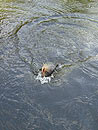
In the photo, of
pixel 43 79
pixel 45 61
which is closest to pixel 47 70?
pixel 43 79

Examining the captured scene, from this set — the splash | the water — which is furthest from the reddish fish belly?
the water

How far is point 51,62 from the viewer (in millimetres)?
5332

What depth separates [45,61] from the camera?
17.6 ft

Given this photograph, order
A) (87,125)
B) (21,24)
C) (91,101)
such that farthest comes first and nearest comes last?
(21,24), (91,101), (87,125)

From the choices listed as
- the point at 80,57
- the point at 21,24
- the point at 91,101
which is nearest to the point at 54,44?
the point at 80,57

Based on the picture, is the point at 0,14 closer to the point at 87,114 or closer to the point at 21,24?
the point at 21,24

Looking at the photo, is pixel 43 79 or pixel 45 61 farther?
pixel 45 61

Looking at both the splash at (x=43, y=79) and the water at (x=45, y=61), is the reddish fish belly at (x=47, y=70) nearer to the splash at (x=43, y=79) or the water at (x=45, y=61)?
the splash at (x=43, y=79)

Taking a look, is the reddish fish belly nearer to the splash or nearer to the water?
the splash

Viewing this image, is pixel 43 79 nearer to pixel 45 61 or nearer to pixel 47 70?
pixel 47 70

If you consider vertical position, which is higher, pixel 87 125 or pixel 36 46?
pixel 36 46

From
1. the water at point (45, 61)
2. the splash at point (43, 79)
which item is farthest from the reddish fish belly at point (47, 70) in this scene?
the water at point (45, 61)

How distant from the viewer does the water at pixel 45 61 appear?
3693mm

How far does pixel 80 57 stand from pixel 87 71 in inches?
29.6
